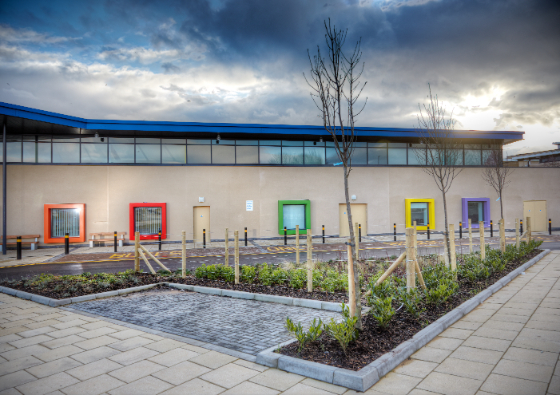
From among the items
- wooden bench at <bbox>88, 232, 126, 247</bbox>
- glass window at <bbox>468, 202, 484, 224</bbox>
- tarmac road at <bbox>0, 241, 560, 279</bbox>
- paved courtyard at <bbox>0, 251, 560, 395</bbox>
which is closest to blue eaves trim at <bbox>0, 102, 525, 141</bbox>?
glass window at <bbox>468, 202, 484, 224</bbox>

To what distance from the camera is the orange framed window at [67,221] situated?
20062mm

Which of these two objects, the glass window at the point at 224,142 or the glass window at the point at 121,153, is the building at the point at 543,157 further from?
the glass window at the point at 121,153

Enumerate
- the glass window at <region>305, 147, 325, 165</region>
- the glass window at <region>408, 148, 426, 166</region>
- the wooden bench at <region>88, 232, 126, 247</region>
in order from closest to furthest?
the wooden bench at <region>88, 232, 126, 247</region>, the glass window at <region>305, 147, 325, 165</region>, the glass window at <region>408, 148, 426, 166</region>

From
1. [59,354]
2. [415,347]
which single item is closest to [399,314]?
[415,347]

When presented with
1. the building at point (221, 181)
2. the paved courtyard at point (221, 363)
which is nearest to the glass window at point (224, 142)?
the building at point (221, 181)

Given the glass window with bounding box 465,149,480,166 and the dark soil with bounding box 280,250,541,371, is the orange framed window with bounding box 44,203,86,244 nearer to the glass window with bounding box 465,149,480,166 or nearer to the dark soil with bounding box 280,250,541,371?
the dark soil with bounding box 280,250,541,371

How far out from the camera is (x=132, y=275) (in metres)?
10.4

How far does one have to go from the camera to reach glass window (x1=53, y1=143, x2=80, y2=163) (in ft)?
67.8

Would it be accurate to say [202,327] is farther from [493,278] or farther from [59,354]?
[493,278]

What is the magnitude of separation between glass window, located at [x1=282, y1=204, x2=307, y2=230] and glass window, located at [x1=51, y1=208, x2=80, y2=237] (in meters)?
12.4

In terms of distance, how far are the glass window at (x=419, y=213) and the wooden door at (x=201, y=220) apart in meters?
13.7

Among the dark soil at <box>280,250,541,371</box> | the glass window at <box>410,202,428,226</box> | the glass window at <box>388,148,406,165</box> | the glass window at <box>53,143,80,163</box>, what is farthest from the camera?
the glass window at <box>388,148,406,165</box>

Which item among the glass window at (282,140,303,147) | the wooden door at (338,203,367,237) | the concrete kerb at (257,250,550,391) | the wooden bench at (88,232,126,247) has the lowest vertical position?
the concrete kerb at (257,250,550,391)

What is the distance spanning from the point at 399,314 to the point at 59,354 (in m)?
5.18
